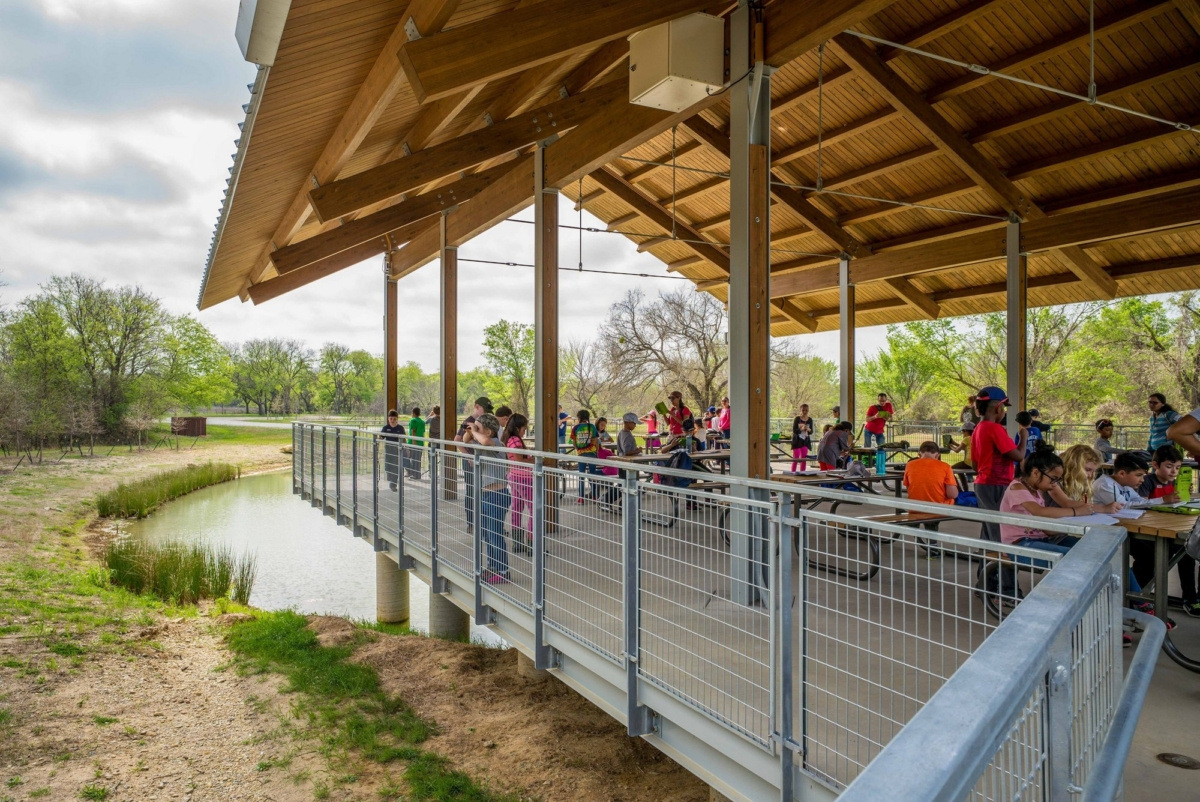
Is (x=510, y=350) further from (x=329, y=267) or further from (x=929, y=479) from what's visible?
(x=929, y=479)

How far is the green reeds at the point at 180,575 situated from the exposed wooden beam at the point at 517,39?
1184 cm

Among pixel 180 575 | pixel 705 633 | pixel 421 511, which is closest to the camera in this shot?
pixel 705 633

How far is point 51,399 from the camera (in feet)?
89.6

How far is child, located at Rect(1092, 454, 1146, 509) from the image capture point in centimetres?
534

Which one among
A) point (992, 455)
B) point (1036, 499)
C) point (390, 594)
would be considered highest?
point (992, 455)

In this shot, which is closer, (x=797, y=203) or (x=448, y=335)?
(x=448, y=335)

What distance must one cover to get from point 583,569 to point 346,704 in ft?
17.7

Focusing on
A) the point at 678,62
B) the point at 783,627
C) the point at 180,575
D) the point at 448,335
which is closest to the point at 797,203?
the point at 448,335

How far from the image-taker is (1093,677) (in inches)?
61.9

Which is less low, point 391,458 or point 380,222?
point 380,222

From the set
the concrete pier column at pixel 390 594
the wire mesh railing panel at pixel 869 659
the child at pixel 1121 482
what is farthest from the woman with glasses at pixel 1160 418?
the concrete pier column at pixel 390 594

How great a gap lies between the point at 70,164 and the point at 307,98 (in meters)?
83.7

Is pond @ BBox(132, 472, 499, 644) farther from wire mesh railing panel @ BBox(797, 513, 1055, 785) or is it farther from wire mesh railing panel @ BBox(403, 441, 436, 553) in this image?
wire mesh railing panel @ BBox(797, 513, 1055, 785)

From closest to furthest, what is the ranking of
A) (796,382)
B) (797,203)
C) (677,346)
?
(797,203) → (677,346) → (796,382)
